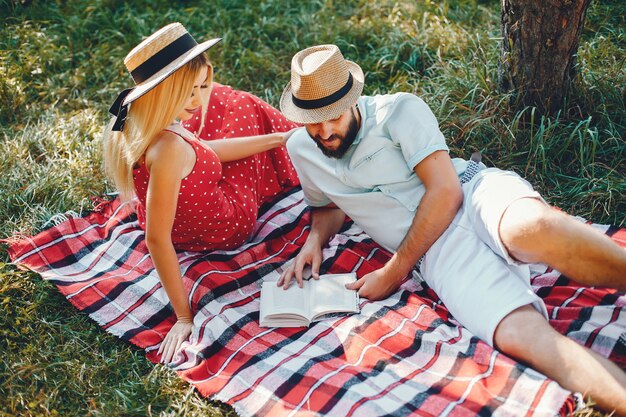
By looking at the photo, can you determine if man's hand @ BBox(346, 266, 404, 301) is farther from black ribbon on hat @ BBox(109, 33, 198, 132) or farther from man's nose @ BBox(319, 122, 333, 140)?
black ribbon on hat @ BBox(109, 33, 198, 132)

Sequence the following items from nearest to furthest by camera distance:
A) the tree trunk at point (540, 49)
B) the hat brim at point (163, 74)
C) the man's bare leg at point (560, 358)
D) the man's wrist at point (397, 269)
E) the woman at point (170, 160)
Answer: the man's bare leg at point (560, 358) < the hat brim at point (163, 74) < the woman at point (170, 160) < the man's wrist at point (397, 269) < the tree trunk at point (540, 49)

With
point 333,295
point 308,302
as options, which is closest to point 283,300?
point 308,302

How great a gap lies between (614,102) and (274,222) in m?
2.34

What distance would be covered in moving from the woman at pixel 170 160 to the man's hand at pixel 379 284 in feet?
2.94

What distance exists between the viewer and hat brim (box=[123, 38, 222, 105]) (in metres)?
3.09

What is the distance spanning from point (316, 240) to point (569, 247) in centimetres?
142

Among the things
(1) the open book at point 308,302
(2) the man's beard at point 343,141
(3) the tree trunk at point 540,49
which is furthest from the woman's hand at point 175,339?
(3) the tree trunk at point 540,49

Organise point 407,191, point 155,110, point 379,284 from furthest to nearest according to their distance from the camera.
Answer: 1. point 407,191
2. point 379,284
3. point 155,110

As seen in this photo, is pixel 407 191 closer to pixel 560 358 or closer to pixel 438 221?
pixel 438 221

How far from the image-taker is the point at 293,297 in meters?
3.38

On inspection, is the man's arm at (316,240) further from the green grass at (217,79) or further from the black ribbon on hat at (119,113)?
the black ribbon on hat at (119,113)

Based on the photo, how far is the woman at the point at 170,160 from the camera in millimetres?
3188

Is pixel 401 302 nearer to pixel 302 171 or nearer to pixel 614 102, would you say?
pixel 302 171

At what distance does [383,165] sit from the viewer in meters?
3.39
